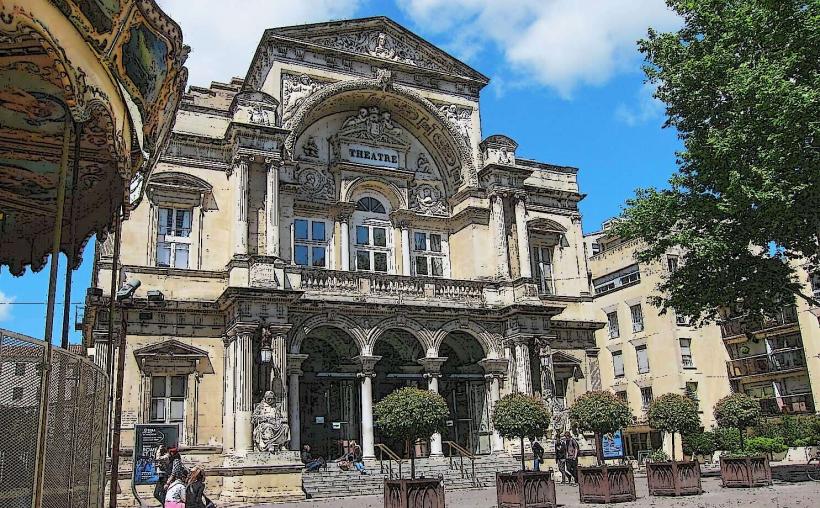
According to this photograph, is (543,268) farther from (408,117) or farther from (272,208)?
(272,208)

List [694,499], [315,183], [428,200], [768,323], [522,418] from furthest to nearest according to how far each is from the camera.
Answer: [768,323], [428,200], [315,183], [522,418], [694,499]

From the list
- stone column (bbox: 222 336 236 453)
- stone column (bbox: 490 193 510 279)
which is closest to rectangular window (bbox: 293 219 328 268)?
stone column (bbox: 222 336 236 453)

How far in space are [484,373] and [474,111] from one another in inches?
402

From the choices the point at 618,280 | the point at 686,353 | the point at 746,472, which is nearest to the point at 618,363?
the point at 686,353

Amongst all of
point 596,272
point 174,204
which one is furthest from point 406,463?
point 596,272

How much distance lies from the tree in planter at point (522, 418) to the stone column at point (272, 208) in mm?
8338

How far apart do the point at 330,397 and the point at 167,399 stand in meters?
5.66

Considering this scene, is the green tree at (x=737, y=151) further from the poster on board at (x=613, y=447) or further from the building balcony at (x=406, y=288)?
the poster on board at (x=613, y=447)

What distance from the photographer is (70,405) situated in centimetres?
778

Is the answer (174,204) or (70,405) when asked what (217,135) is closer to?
(174,204)

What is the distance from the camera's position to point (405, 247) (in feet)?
91.7

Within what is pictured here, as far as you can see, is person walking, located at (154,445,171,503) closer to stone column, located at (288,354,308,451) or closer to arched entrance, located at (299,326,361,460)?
stone column, located at (288,354,308,451)

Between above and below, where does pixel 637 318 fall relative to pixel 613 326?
above

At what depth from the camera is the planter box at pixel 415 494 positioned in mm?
15023
